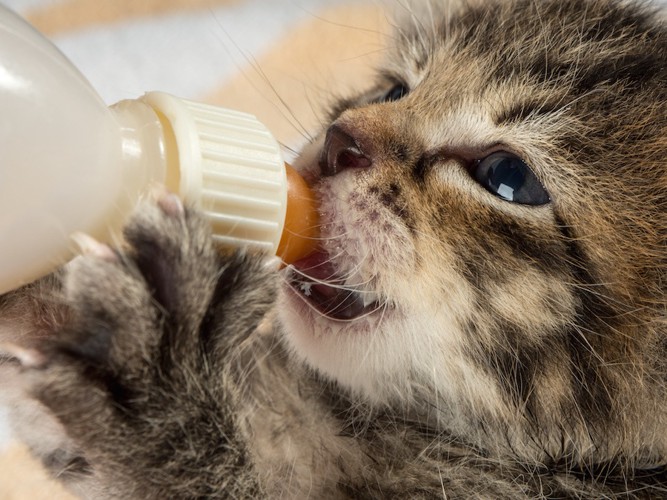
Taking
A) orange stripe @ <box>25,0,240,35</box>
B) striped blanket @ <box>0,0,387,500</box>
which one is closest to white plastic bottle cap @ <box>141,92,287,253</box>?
striped blanket @ <box>0,0,387,500</box>

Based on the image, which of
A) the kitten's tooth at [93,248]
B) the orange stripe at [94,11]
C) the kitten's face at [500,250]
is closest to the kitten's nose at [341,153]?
the kitten's face at [500,250]

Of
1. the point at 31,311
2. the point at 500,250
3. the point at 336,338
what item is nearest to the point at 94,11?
the point at 31,311

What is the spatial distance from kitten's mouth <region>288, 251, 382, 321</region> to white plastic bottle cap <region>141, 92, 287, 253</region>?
7.1 inches

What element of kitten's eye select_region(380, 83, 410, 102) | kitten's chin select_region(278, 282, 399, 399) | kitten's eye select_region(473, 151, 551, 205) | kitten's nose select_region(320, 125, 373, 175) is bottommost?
kitten's chin select_region(278, 282, 399, 399)

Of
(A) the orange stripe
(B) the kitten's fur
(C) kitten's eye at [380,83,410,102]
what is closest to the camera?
(B) the kitten's fur

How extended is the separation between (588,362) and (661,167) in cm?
32

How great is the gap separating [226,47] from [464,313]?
4.79ft

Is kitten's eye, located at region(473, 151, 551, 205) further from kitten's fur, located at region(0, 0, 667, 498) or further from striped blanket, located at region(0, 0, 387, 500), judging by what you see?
striped blanket, located at region(0, 0, 387, 500)

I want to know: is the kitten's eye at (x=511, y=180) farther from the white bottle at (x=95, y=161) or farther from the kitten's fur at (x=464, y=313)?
the white bottle at (x=95, y=161)

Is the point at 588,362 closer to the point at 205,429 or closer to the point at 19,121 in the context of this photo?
the point at 205,429

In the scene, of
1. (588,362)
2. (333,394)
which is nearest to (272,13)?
(333,394)

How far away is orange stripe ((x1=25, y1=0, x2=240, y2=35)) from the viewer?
2059mm

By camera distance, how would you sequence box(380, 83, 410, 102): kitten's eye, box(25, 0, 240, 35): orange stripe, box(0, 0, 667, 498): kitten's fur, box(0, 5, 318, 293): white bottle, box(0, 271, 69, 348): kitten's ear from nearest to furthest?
1. box(0, 5, 318, 293): white bottle
2. box(0, 0, 667, 498): kitten's fur
3. box(0, 271, 69, 348): kitten's ear
4. box(380, 83, 410, 102): kitten's eye
5. box(25, 0, 240, 35): orange stripe

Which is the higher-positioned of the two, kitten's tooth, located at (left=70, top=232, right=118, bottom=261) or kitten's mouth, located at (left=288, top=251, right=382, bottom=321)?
kitten's tooth, located at (left=70, top=232, right=118, bottom=261)
